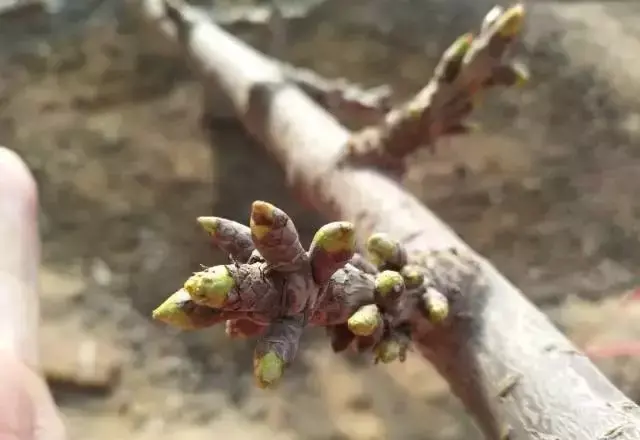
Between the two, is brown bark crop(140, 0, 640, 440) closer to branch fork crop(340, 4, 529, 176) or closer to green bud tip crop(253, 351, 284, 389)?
branch fork crop(340, 4, 529, 176)

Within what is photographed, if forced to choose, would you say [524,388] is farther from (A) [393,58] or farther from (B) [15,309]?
(A) [393,58]

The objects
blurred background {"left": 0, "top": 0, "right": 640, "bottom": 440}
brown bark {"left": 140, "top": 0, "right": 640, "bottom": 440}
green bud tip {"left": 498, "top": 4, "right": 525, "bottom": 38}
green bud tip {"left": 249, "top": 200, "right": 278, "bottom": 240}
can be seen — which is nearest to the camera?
green bud tip {"left": 249, "top": 200, "right": 278, "bottom": 240}

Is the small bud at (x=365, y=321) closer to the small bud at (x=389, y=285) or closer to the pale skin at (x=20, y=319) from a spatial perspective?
the small bud at (x=389, y=285)

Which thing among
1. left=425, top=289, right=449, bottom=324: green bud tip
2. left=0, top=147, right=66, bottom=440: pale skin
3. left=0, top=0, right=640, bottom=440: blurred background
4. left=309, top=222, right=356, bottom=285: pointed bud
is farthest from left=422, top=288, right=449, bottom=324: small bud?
left=0, top=0, right=640, bottom=440: blurred background

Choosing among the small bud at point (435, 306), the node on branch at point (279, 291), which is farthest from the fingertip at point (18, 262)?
the small bud at point (435, 306)

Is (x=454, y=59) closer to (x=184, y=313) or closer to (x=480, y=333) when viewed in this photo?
(x=480, y=333)

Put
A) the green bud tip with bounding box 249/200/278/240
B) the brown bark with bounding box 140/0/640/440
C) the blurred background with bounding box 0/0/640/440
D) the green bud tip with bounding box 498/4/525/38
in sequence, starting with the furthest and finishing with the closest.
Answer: the blurred background with bounding box 0/0/640/440
the green bud tip with bounding box 498/4/525/38
the brown bark with bounding box 140/0/640/440
the green bud tip with bounding box 249/200/278/240
